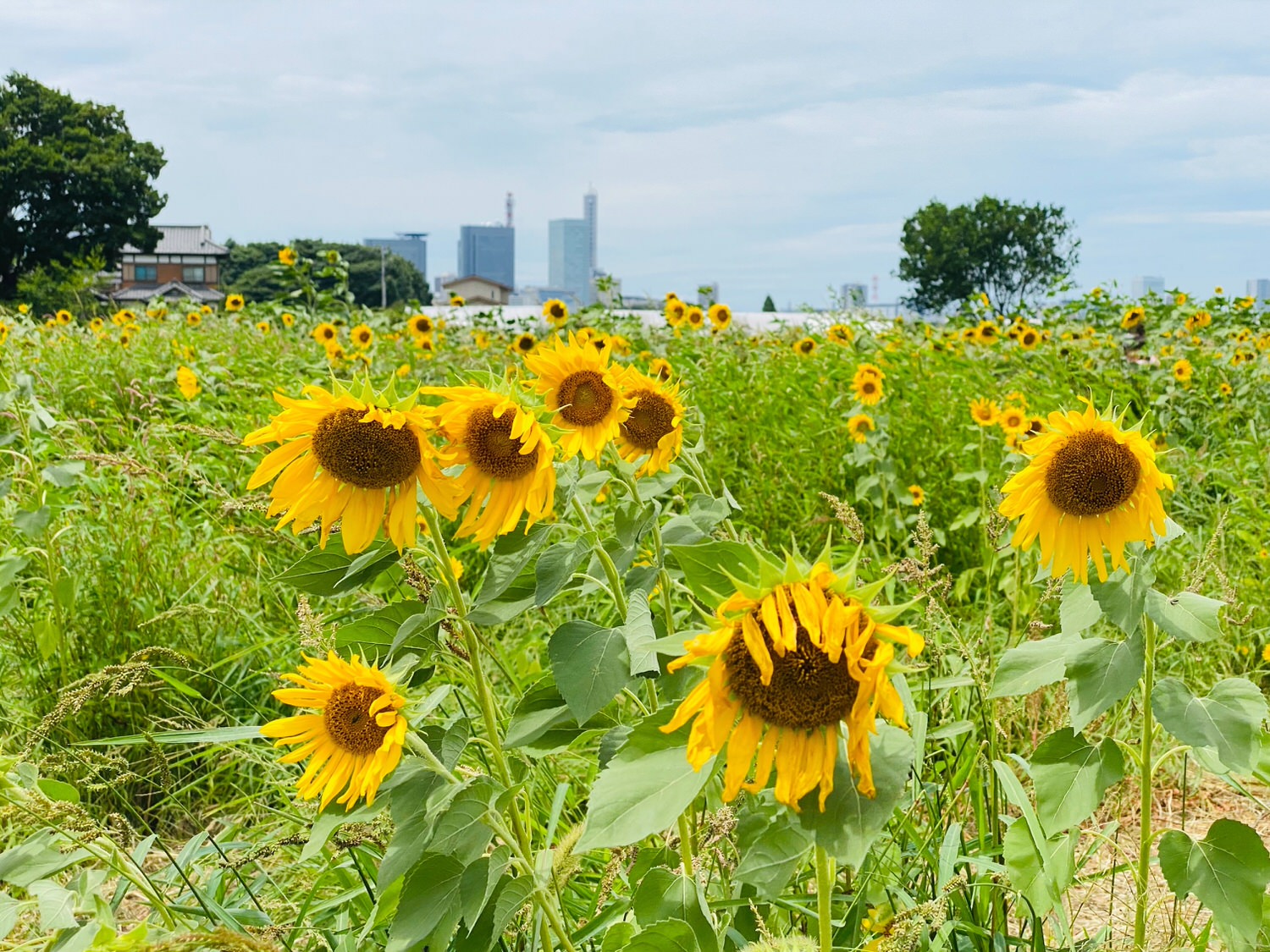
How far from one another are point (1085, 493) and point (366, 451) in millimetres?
852

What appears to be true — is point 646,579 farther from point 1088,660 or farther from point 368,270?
point 368,270

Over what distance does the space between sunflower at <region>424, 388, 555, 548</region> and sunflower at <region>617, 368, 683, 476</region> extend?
344 mm

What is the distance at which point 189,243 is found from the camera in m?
66.0

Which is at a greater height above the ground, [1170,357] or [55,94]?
[55,94]

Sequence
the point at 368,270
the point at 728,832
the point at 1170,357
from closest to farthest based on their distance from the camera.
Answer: the point at 728,832 < the point at 1170,357 < the point at 368,270

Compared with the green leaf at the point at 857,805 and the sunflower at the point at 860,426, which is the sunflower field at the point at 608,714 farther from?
the sunflower at the point at 860,426

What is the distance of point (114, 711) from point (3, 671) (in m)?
0.62

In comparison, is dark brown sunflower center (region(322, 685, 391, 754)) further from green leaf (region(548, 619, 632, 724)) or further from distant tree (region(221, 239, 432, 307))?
distant tree (region(221, 239, 432, 307))

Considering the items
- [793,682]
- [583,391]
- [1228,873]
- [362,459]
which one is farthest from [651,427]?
[1228,873]

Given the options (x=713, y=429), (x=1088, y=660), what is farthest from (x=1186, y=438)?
(x=1088, y=660)

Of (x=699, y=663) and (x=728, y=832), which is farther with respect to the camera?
(x=728, y=832)

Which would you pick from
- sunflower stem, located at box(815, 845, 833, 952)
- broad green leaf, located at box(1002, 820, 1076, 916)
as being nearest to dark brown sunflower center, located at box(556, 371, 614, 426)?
sunflower stem, located at box(815, 845, 833, 952)

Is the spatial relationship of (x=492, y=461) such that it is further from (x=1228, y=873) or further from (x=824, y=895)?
(x=1228, y=873)

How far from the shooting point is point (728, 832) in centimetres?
115
